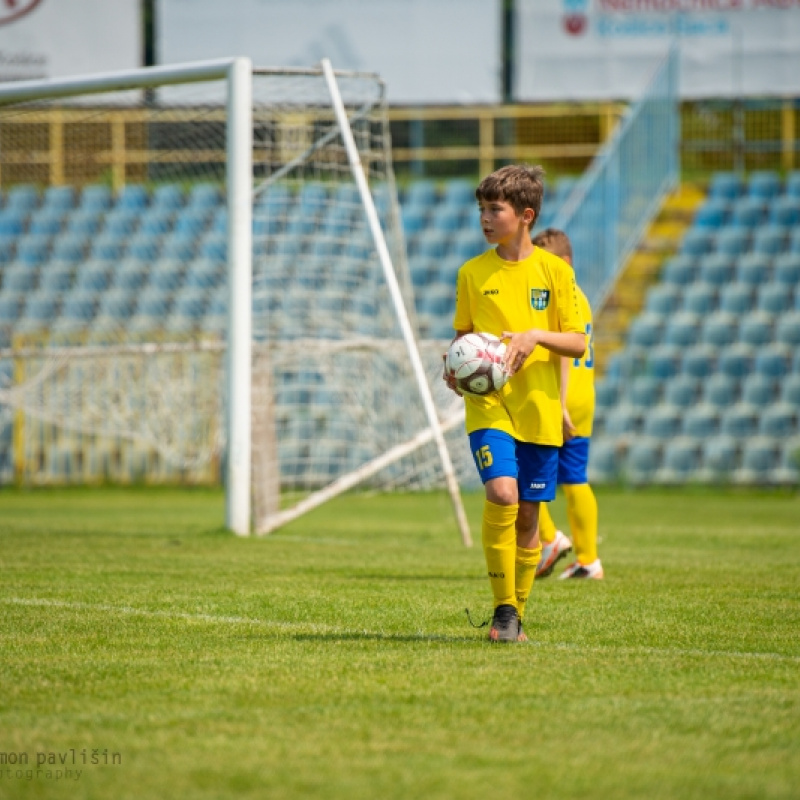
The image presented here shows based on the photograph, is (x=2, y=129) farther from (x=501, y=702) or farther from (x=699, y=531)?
(x=501, y=702)

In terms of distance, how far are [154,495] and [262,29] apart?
8.24 meters

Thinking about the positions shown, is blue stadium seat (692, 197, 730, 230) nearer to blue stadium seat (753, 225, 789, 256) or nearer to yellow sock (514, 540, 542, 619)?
blue stadium seat (753, 225, 789, 256)

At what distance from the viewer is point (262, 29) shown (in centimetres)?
2197

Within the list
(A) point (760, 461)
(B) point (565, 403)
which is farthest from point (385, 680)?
(A) point (760, 461)

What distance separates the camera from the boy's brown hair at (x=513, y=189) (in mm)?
5383

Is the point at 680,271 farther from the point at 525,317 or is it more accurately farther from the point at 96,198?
the point at 525,317

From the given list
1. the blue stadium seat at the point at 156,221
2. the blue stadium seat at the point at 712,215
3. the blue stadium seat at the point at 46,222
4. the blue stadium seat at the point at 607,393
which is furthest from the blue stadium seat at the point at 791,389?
the blue stadium seat at the point at 46,222

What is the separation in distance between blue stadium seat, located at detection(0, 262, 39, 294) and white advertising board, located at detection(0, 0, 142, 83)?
2.94m

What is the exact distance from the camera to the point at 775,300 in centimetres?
1856

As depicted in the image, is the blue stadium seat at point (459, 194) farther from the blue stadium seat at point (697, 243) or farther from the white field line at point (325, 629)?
the white field line at point (325, 629)

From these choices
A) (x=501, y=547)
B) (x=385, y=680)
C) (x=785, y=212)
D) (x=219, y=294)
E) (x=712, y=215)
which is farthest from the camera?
(x=219, y=294)

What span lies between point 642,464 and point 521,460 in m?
12.5

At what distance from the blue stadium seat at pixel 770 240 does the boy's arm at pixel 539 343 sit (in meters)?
14.6

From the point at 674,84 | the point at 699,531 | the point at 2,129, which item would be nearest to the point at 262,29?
the point at 2,129
